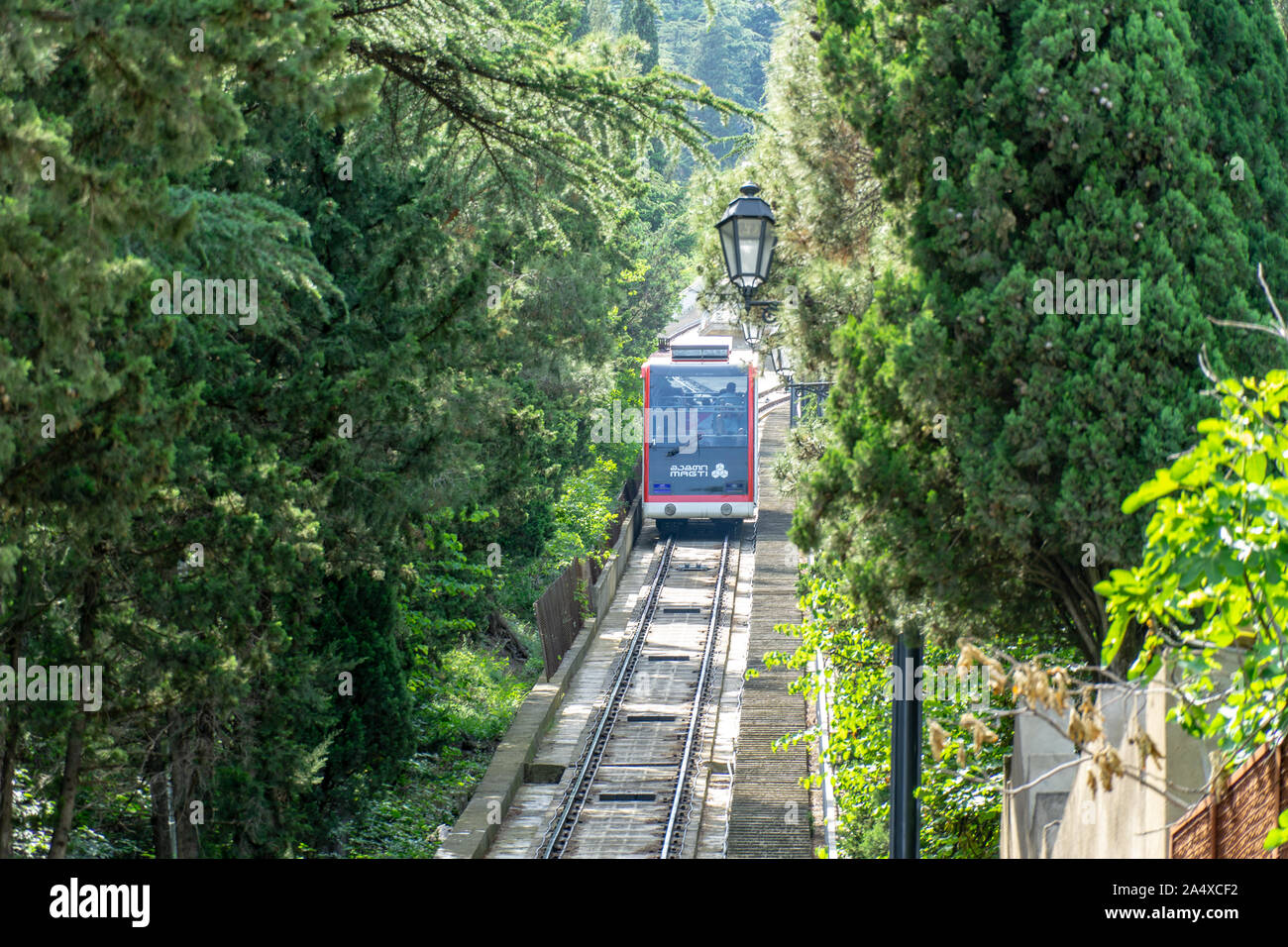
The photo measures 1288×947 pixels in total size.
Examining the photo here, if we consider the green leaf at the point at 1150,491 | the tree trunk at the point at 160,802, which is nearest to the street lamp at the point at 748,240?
the green leaf at the point at 1150,491

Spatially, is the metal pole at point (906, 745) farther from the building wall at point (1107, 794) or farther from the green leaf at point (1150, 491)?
the green leaf at point (1150, 491)

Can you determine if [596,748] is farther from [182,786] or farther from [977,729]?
[977,729]

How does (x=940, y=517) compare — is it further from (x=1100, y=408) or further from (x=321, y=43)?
(x=321, y=43)

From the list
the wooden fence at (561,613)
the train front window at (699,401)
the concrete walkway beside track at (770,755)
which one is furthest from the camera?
the train front window at (699,401)

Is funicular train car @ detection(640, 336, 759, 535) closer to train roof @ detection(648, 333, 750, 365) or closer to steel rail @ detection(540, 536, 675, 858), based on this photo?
train roof @ detection(648, 333, 750, 365)

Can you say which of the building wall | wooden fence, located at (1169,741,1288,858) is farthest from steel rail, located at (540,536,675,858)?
wooden fence, located at (1169,741,1288,858)

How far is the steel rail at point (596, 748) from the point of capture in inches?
652

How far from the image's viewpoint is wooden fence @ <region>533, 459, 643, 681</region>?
22766 millimetres

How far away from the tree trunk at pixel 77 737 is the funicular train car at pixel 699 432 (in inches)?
841

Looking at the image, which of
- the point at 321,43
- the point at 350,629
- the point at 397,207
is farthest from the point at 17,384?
the point at 350,629

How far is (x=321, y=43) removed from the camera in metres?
6.54

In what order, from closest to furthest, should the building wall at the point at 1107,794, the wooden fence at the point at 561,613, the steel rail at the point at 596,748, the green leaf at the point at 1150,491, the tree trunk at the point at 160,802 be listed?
the green leaf at the point at 1150,491 < the building wall at the point at 1107,794 < the tree trunk at the point at 160,802 < the steel rail at the point at 596,748 < the wooden fence at the point at 561,613

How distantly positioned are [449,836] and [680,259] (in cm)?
3858

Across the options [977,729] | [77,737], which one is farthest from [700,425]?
→ [977,729]
